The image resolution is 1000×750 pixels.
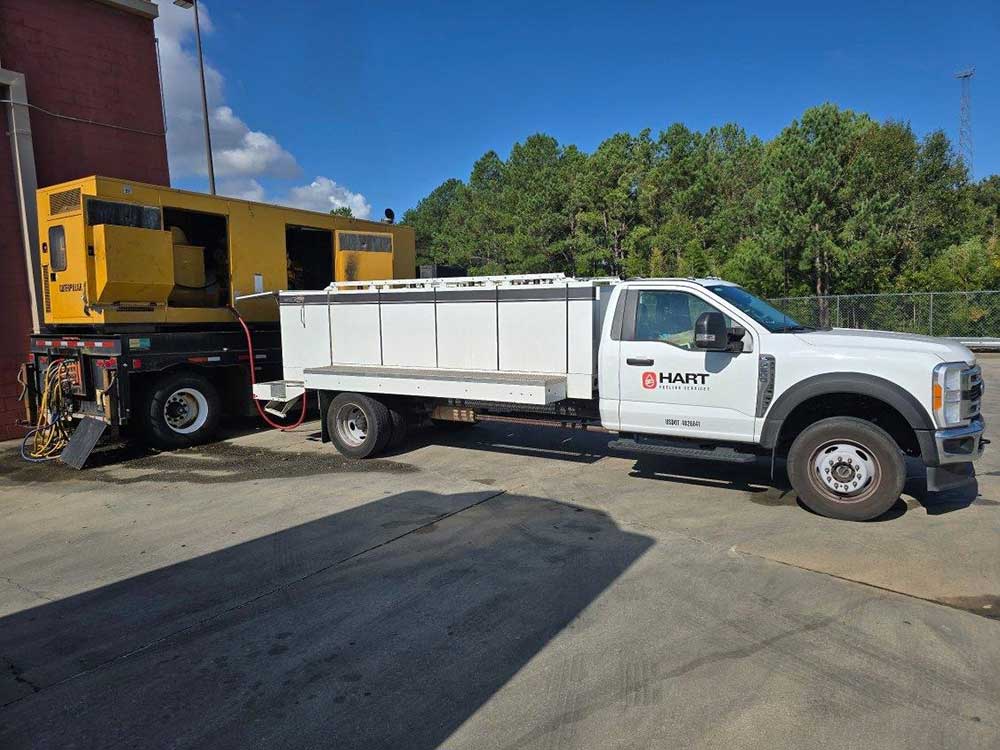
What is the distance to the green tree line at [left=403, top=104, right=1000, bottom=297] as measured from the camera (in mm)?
25047

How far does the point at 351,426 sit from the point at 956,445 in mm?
6759

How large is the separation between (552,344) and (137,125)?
10.3m

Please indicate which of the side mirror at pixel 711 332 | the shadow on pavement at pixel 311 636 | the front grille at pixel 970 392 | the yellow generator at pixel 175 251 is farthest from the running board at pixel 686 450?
the yellow generator at pixel 175 251

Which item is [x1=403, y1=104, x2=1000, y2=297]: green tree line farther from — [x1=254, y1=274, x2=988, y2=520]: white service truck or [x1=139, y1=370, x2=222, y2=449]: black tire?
[x1=139, y1=370, x2=222, y2=449]: black tire

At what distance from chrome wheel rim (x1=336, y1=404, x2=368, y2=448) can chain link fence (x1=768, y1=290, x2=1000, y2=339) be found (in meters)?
17.7

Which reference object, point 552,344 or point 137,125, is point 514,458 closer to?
point 552,344

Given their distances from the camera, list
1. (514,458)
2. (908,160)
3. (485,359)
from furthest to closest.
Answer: (908,160), (514,458), (485,359)

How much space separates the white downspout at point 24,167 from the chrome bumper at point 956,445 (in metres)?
12.5

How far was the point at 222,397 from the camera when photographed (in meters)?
11.4

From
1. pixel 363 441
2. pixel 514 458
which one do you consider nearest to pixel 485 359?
pixel 514 458

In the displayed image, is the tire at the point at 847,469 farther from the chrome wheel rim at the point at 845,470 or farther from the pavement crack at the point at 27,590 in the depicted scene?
the pavement crack at the point at 27,590

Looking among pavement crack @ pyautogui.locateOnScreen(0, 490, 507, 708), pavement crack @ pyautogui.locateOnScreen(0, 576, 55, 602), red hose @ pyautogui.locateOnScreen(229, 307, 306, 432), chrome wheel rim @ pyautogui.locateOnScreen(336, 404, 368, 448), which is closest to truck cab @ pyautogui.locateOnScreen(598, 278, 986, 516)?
pavement crack @ pyautogui.locateOnScreen(0, 490, 507, 708)

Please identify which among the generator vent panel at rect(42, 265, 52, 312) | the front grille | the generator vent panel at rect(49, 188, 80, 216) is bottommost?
the front grille

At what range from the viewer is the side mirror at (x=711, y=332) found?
6156 mm
